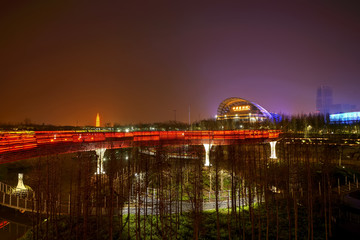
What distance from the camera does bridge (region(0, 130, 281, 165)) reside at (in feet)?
54.7

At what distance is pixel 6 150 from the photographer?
51.2 feet

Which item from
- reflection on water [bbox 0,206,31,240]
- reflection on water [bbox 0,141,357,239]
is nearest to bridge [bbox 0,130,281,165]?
reflection on water [bbox 0,141,357,239]

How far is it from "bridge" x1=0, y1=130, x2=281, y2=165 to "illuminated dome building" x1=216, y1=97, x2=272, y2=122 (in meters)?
73.0

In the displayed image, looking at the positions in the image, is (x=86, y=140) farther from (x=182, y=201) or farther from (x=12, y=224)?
(x=182, y=201)

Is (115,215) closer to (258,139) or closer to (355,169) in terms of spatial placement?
(258,139)

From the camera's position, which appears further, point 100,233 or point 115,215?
point 115,215

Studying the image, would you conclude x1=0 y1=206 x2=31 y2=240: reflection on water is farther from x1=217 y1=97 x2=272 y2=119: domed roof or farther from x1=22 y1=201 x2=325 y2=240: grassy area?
x1=217 y1=97 x2=272 y2=119: domed roof

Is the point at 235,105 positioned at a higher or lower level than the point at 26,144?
higher

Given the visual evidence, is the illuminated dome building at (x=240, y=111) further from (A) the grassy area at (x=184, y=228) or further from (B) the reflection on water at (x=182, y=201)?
(A) the grassy area at (x=184, y=228)

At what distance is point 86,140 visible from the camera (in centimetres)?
2481

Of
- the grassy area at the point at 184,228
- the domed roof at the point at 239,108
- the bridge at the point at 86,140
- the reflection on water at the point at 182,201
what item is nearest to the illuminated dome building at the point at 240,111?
the domed roof at the point at 239,108

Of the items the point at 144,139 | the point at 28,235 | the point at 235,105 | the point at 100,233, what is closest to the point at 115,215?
the point at 100,233

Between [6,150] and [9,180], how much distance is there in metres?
24.7

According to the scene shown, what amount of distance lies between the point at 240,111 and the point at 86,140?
102m
